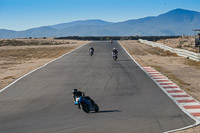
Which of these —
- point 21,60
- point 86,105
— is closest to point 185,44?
point 21,60

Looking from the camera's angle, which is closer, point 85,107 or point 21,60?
point 85,107

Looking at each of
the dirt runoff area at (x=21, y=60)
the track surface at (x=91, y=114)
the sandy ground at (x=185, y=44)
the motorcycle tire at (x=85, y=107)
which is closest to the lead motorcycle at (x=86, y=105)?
the motorcycle tire at (x=85, y=107)

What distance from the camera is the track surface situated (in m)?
8.84

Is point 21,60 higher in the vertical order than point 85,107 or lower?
lower

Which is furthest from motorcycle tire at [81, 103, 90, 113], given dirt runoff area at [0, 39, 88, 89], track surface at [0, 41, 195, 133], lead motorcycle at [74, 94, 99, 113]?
dirt runoff area at [0, 39, 88, 89]

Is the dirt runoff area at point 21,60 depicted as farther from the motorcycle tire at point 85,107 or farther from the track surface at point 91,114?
the motorcycle tire at point 85,107

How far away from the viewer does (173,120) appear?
9.49 meters

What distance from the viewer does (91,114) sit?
1030 cm

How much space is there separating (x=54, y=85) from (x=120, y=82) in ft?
10.9

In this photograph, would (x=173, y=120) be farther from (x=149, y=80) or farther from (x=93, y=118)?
(x=149, y=80)

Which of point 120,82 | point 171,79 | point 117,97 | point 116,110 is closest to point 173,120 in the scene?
point 116,110

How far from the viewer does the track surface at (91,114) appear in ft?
29.0

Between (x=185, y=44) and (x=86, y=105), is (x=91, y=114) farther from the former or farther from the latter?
(x=185, y=44)

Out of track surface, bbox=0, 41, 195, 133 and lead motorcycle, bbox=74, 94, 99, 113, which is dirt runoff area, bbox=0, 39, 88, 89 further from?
lead motorcycle, bbox=74, 94, 99, 113
